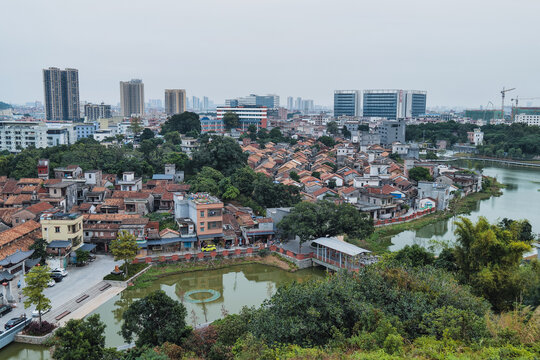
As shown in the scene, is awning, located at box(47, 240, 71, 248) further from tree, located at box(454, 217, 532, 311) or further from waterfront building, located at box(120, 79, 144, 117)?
waterfront building, located at box(120, 79, 144, 117)

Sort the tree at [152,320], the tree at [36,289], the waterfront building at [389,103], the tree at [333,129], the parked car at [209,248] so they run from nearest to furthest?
1. the tree at [152,320]
2. the tree at [36,289]
3. the parked car at [209,248]
4. the tree at [333,129]
5. the waterfront building at [389,103]

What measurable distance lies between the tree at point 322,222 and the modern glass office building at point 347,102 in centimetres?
4764

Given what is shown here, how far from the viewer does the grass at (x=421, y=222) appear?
11.8 metres

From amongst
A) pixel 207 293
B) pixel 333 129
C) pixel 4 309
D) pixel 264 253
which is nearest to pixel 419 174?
pixel 264 253

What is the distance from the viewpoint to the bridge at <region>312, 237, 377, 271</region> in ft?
30.9

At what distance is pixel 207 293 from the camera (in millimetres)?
9117

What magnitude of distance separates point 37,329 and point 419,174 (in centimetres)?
1685

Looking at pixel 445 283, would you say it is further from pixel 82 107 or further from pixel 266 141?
pixel 82 107

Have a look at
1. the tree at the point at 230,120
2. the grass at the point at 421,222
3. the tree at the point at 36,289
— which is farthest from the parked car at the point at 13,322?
the tree at the point at 230,120

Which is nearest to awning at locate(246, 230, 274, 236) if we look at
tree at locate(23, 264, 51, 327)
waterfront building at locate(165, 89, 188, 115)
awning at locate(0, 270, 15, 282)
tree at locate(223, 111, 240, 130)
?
tree at locate(23, 264, 51, 327)

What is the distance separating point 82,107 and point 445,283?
169ft

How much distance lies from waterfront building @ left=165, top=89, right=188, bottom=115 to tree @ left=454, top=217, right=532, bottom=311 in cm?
5546

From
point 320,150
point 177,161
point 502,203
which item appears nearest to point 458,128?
point 320,150

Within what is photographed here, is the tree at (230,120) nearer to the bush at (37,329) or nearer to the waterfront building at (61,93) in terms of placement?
the waterfront building at (61,93)
